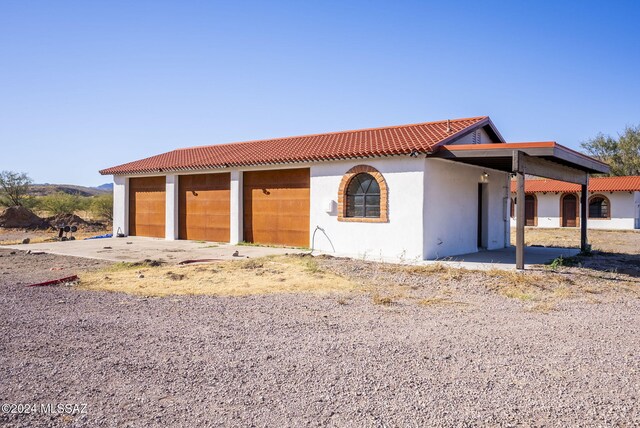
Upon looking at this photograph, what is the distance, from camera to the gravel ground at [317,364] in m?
3.74

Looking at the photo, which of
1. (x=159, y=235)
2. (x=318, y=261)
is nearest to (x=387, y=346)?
(x=318, y=261)

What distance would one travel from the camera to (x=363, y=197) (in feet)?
47.6

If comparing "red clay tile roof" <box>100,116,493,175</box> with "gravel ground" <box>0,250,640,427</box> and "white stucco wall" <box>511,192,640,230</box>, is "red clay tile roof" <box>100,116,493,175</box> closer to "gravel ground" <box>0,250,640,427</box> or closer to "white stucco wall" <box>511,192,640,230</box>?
"gravel ground" <box>0,250,640,427</box>

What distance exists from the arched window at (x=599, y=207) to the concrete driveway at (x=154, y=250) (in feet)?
91.2

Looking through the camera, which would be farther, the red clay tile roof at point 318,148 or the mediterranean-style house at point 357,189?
the red clay tile roof at point 318,148

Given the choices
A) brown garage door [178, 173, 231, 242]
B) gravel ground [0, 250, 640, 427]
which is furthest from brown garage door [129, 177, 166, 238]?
gravel ground [0, 250, 640, 427]

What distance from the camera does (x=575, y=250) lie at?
690 inches

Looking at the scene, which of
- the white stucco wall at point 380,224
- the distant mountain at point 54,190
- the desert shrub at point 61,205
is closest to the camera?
the white stucco wall at point 380,224

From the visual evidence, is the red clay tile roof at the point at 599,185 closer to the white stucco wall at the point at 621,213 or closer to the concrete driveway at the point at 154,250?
the white stucco wall at the point at 621,213

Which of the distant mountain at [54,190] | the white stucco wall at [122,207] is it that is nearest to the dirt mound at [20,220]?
the white stucco wall at [122,207]

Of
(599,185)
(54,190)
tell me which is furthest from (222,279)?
(54,190)

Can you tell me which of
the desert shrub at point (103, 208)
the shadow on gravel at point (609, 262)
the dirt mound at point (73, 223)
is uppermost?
the desert shrub at point (103, 208)

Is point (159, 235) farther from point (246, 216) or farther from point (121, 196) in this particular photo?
point (246, 216)

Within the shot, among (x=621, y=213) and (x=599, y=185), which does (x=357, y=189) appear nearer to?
(x=599, y=185)
